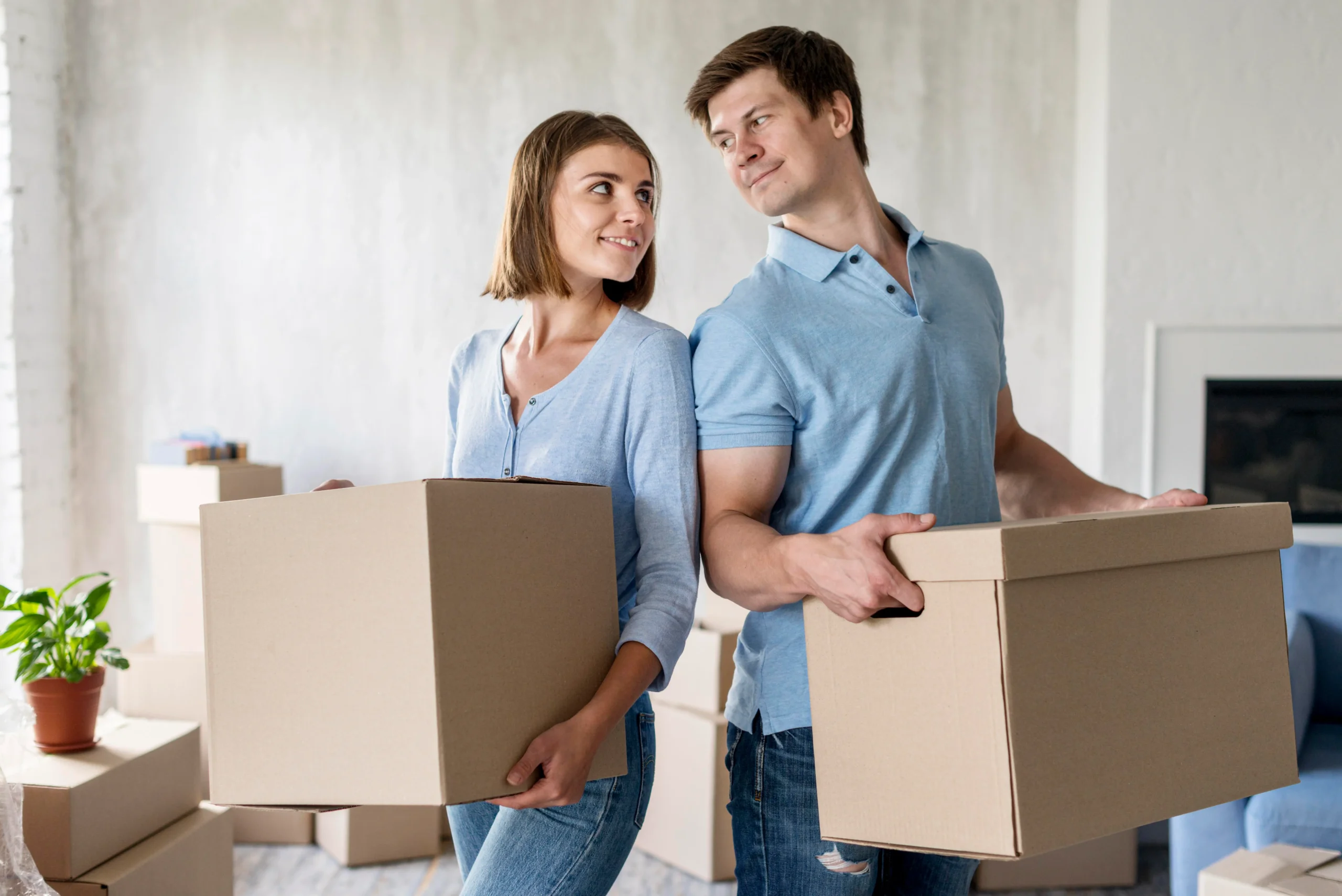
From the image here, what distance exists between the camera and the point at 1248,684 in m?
0.88

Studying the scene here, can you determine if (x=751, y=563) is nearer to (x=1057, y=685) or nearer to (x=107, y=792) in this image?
(x=1057, y=685)

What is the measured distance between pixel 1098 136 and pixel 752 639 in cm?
217

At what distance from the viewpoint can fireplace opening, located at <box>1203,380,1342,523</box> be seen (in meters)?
2.66

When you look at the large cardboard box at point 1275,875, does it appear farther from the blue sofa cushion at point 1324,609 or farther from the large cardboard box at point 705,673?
the large cardboard box at point 705,673

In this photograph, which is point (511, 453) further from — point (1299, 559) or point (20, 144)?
point (20, 144)

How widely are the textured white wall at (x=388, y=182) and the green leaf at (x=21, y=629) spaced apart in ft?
4.04

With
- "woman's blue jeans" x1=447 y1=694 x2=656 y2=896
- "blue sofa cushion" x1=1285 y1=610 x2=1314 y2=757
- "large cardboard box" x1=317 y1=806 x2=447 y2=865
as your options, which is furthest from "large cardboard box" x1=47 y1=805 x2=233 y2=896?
"blue sofa cushion" x1=1285 y1=610 x2=1314 y2=757

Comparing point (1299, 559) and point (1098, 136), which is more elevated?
point (1098, 136)

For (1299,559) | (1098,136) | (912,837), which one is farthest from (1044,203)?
(912,837)

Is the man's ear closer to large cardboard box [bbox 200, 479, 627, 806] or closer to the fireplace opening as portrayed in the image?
large cardboard box [bbox 200, 479, 627, 806]

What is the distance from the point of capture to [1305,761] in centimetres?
204

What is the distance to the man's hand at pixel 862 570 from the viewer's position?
0.80m

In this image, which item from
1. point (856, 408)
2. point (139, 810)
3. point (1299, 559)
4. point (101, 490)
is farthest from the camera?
point (101, 490)

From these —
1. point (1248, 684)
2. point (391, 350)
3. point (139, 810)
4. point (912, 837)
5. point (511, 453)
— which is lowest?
point (139, 810)
